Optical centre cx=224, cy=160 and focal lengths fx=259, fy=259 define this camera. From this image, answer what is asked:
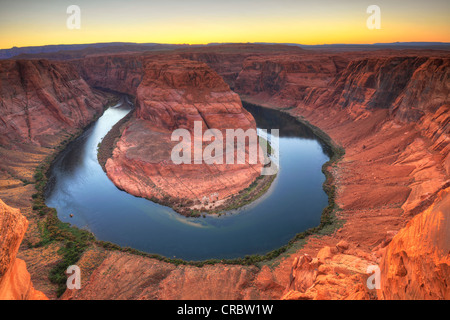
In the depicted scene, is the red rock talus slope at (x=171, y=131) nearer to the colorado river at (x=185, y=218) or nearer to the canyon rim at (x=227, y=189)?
the canyon rim at (x=227, y=189)

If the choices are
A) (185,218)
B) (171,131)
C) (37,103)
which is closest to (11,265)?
(185,218)

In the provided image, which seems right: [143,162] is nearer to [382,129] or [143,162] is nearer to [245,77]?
[382,129]

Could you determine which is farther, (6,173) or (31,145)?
(31,145)

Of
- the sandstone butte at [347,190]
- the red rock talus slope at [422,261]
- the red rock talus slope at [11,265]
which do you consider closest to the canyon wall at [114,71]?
the sandstone butte at [347,190]

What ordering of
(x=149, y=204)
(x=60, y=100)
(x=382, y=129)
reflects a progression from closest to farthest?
(x=149, y=204), (x=382, y=129), (x=60, y=100)

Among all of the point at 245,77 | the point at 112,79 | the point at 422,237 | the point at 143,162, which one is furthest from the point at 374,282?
the point at 112,79

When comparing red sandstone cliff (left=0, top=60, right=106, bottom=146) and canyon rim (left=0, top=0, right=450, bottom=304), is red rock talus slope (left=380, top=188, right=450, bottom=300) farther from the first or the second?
red sandstone cliff (left=0, top=60, right=106, bottom=146)

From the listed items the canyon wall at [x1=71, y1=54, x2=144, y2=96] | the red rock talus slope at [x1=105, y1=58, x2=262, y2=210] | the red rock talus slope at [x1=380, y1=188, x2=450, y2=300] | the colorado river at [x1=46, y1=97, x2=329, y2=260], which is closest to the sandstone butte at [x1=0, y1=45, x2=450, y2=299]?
the red rock talus slope at [x1=380, y1=188, x2=450, y2=300]
